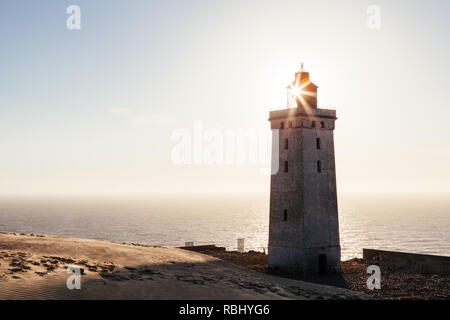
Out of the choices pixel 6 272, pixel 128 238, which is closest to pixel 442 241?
pixel 128 238

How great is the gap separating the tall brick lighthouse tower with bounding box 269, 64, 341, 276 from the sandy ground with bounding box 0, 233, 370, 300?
4454 millimetres

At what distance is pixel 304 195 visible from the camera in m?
31.8

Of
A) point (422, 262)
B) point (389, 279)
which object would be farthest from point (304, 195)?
point (422, 262)

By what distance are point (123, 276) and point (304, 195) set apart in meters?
14.6

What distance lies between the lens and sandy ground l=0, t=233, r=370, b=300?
1808 cm

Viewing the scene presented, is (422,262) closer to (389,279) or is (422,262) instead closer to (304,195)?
(389,279)

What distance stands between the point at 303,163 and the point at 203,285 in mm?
12937

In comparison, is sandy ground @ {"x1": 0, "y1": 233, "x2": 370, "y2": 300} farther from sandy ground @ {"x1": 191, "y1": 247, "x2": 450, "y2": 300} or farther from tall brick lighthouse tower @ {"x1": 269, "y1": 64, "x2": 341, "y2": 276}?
tall brick lighthouse tower @ {"x1": 269, "y1": 64, "x2": 341, "y2": 276}

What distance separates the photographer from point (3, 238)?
1046 inches

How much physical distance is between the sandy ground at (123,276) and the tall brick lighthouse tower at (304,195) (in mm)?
4454

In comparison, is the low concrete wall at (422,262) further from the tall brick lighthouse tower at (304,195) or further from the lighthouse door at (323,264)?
the lighthouse door at (323,264)
